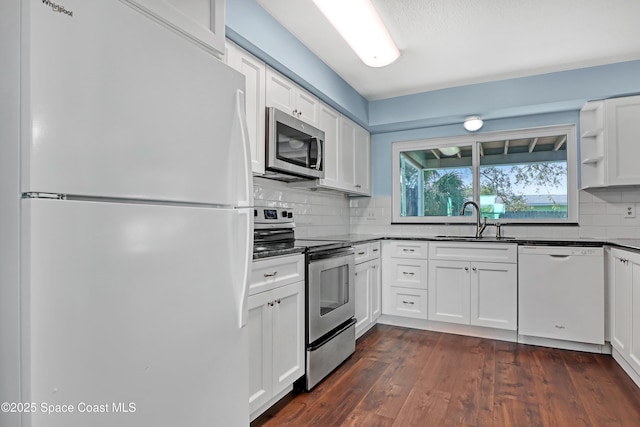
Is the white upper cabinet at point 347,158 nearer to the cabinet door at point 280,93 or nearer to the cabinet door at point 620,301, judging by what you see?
the cabinet door at point 280,93

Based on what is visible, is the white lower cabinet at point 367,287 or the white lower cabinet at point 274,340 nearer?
the white lower cabinet at point 274,340

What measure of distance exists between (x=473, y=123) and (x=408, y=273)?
1639mm

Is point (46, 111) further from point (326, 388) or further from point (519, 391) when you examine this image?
point (519, 391)

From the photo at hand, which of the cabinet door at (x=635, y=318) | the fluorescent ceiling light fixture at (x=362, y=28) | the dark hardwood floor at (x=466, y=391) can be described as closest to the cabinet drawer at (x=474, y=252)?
the dark hardwood floor at (x=466, y=391)

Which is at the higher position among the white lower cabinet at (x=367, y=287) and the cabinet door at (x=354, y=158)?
the cabinet door at (x=354, y=158)

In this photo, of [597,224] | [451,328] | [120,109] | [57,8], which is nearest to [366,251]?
[451,328]

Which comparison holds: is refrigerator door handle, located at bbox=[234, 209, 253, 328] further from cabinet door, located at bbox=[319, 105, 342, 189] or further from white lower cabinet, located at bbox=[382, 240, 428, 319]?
white lower cabinet, located at bbox=[382, 240, 428, 319]

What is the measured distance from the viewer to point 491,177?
391 cm

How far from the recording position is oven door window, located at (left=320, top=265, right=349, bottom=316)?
2445mm

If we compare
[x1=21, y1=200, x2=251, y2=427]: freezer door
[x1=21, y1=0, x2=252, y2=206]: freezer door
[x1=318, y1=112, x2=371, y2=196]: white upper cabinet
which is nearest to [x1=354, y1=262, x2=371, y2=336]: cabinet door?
[x1=318, y1=112, x2=371, y2=196]: white upper cabinet

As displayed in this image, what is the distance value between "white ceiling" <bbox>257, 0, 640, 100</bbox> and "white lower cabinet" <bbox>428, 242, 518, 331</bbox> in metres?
1.58

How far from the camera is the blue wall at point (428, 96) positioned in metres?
2.36

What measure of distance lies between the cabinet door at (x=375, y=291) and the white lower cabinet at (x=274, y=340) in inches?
53.9

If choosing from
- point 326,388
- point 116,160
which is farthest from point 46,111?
point 326,388
